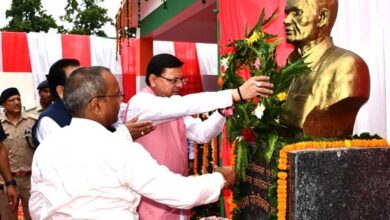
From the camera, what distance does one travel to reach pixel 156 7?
Answer: 22.3ft

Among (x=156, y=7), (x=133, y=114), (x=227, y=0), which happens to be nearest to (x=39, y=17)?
(x=156, y=7)

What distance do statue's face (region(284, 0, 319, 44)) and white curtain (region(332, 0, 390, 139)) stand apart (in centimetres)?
90

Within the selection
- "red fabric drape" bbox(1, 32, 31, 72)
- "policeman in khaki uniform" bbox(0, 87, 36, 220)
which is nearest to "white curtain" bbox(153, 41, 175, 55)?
"red fabric drape" bbox(1, 32, 31, 72)

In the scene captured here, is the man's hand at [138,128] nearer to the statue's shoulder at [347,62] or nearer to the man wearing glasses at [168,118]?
the man wearing glasses at [168,118]

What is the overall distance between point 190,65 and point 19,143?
18.5 ft

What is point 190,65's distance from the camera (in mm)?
9266

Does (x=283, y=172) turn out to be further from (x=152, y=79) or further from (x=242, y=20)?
(x=242, y=20)

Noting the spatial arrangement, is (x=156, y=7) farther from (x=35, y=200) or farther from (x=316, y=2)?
(x=35, y=200)

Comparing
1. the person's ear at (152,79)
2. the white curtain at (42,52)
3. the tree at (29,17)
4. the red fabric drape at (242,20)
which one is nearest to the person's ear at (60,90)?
the person's ear at (152,79)

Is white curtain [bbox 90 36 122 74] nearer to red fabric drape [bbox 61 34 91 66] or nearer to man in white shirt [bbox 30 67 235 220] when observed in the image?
red fabric drape [bbox 61 34 91 66]

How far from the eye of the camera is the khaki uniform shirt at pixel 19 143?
152 inches

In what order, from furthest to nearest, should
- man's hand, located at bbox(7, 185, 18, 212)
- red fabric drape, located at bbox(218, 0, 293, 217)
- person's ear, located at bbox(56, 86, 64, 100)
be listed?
red fabric drape, located at bbox(218, 0, 293, 217) < man's hand, located at bbox(7, 185, 18, 212) < person's ear, located at bbox(56, 86, 64, 100)

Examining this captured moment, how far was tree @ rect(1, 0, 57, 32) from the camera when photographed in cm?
1923

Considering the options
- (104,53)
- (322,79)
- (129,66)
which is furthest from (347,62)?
(104,53)
